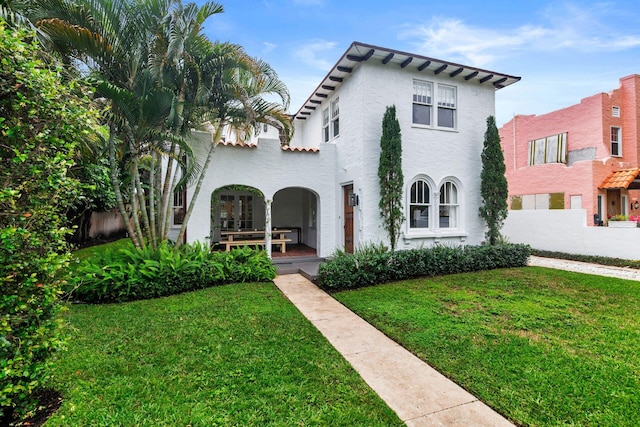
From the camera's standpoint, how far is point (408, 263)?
30.0ft

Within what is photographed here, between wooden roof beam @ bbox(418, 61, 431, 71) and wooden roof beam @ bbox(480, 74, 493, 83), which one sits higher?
wooden roof beam @ bbox(418, 61, 431, 71)

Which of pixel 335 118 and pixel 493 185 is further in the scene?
pixel 335 118

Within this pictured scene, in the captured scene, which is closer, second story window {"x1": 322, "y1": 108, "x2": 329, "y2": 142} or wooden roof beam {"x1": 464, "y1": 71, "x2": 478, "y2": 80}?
wooden roof beam {"x1": 464, "y1": 71, "x2": 478, "y2": 80}

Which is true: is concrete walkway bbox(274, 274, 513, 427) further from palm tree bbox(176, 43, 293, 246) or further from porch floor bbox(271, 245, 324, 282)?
palm tree bbox(176, 43, 293, 246)

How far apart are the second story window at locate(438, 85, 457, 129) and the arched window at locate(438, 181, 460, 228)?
2.17 m

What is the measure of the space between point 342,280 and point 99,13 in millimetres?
8390

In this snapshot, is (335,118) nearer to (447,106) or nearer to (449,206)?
(447,106)

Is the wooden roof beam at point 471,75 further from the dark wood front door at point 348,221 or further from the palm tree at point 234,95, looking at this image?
the palm tree at point 234,95

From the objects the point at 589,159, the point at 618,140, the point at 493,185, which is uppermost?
the point at 618,140

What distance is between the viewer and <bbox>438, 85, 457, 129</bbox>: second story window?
36.8 ft

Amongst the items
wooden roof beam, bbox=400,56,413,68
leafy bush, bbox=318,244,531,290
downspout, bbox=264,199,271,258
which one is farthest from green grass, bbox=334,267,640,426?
wooden roof beam, bbox=400,56,413,68

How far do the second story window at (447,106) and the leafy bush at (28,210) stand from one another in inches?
431

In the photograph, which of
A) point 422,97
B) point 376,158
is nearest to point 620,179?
point 422,97

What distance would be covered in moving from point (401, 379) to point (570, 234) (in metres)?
14.3
